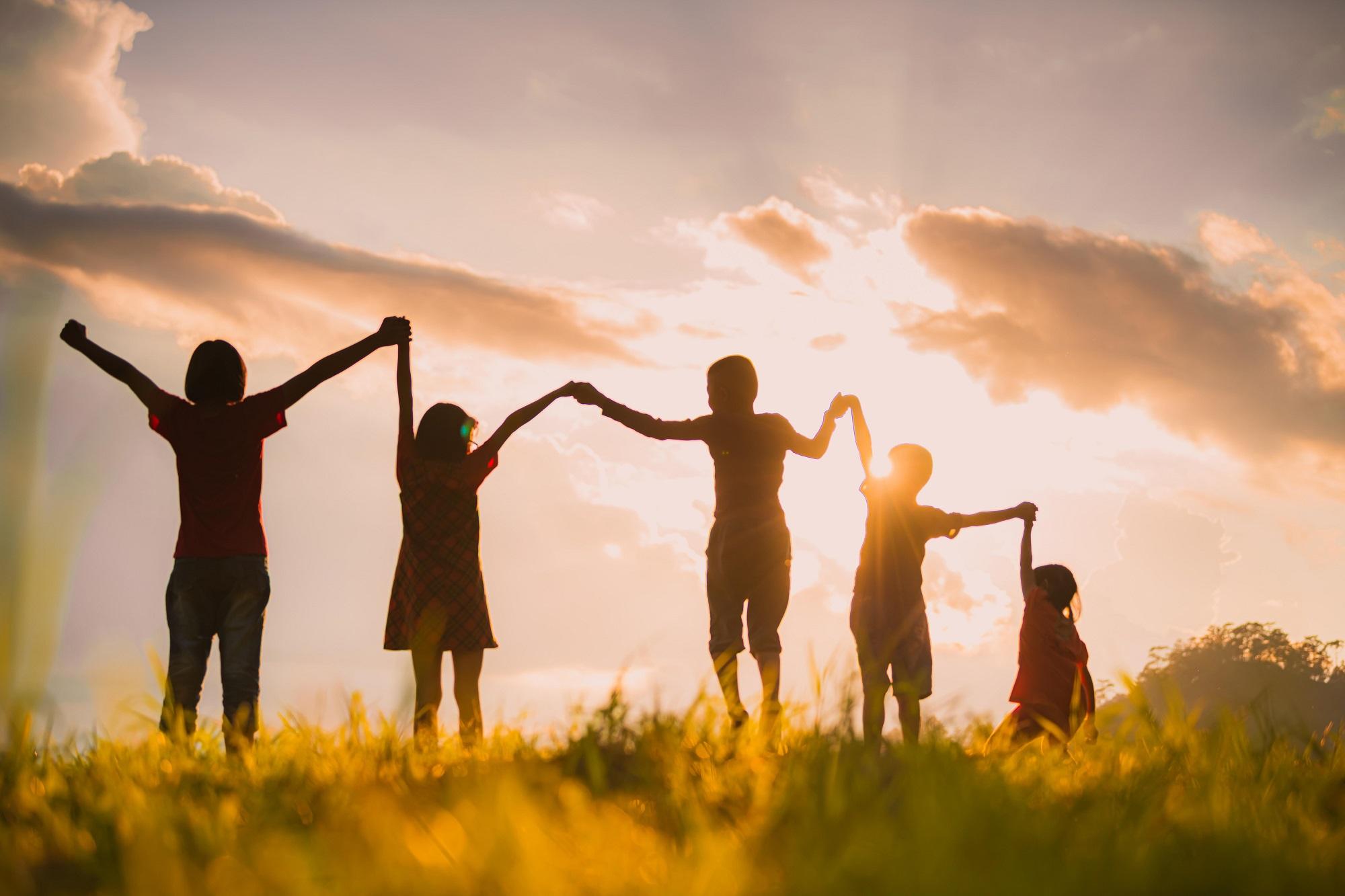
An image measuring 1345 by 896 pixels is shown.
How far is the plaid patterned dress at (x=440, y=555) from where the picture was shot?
21.9 feet

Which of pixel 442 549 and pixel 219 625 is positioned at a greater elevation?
pixel 442 549

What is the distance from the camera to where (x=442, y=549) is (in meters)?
6.77

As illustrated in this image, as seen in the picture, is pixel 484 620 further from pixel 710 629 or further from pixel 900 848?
pixel 900 848

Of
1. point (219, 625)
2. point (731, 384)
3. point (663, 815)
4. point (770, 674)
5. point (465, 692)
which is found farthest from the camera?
point (731, 384)

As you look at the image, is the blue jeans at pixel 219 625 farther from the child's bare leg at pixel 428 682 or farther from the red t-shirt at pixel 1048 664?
the red t-shirt at pixel 1048 664

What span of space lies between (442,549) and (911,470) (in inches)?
140

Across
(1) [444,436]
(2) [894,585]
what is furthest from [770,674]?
(1) [444,436]

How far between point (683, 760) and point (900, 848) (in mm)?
1338

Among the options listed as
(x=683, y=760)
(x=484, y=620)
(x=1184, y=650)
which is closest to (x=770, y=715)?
(x=683, y=760)

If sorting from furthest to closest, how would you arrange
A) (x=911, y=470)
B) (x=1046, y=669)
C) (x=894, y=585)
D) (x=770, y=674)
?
(x=911, y=470) → (x=894, y=585) → (x=1046, y=669) → (x=770, y=674)

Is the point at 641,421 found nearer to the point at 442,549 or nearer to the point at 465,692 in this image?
the point at 442,549

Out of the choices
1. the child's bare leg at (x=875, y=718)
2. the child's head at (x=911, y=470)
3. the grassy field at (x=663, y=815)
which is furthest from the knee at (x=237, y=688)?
the child's head at (x=911, y=470)

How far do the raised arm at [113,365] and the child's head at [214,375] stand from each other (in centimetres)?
20

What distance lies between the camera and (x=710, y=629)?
714 cm
